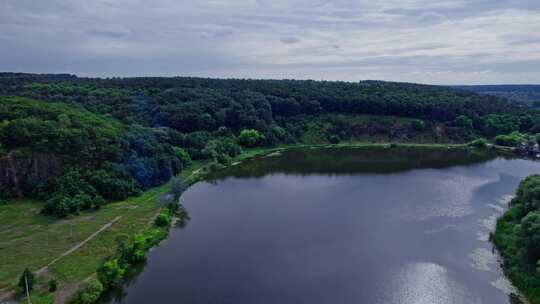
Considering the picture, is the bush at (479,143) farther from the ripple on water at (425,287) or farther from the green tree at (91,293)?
the green tree at (91,293)

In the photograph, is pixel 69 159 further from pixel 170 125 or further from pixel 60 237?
pixel 170 125

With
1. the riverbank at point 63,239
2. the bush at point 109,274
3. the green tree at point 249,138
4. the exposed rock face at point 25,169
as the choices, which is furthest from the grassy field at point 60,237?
the green tree at point 249,138

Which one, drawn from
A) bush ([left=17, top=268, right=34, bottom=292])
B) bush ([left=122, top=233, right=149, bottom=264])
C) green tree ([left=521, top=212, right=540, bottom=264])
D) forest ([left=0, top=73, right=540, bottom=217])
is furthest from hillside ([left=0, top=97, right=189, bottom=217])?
green tree ([left=521, top=212, right=540, bottom=264])

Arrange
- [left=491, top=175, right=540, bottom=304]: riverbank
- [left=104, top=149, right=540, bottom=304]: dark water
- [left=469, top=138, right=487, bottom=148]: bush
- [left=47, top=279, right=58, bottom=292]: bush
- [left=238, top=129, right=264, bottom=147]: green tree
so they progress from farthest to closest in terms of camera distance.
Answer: [left=469, top=138, right=487, bottom=148]: bush, [left=238, top=129, right=264, bottom=147]: green tree, [left=104, top=149, right=540, bottom=304]: dark water, [left=491, top=175, right=540, bottom=304]: riverbank, [left=47, top=279, right=58, bottom=292]: bush

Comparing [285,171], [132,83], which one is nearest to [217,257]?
[285,171]

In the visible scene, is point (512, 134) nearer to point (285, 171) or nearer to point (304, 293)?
point (285, 171)

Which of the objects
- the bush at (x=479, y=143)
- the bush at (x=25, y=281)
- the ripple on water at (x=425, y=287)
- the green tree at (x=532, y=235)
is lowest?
the ripple on water at (x=425, y=287)

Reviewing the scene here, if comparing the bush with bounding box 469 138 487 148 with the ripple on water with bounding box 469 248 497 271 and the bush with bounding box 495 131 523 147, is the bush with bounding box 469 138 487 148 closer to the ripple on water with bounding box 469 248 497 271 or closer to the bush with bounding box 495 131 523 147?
the bush with bounding box 495 131 523 147

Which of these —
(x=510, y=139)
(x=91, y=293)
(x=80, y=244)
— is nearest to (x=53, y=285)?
(x=91, y=293)
